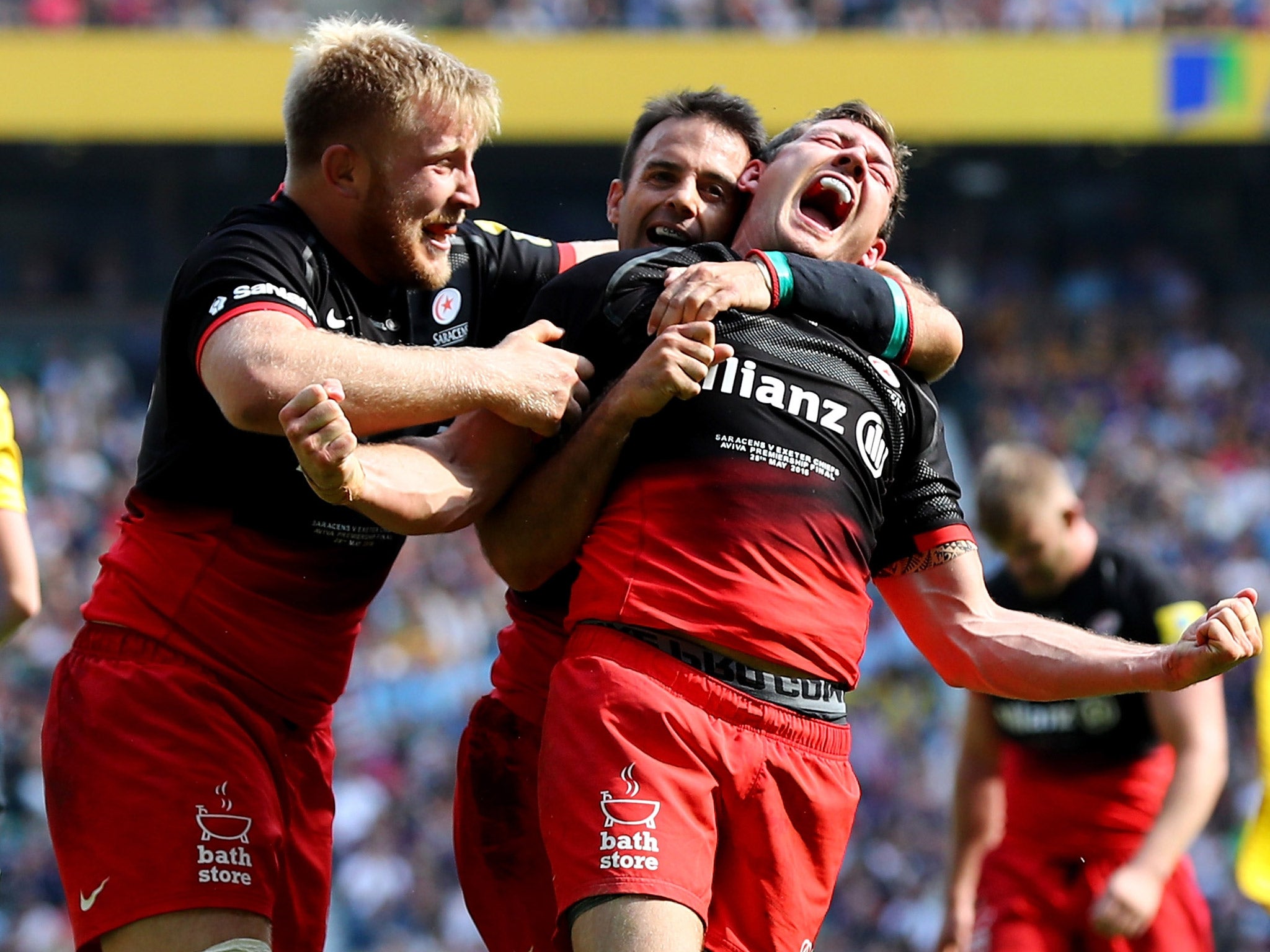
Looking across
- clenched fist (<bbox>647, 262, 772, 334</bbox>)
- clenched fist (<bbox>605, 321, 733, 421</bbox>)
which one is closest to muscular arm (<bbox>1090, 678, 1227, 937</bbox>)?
clenched fist (<bbox>647, 262, 772, 334</bbox>)

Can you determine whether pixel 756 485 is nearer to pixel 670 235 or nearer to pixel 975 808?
pixel 670 235

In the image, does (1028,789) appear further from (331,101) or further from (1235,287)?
(1235,287)

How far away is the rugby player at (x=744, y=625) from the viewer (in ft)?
10.3

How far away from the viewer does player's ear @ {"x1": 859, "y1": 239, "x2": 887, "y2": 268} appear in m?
4.04

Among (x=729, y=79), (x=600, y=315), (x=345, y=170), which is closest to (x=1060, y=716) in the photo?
(x=600, y=315)

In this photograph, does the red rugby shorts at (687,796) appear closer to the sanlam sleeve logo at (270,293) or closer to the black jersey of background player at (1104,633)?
the sanlam sleeve logo at (270,293)

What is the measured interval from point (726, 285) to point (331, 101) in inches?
42.3

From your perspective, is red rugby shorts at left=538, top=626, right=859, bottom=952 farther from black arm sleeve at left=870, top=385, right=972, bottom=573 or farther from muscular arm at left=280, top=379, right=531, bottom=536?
black arm sleeve at left=870, top=385, right=972, bottom=573

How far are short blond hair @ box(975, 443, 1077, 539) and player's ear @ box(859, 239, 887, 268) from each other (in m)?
1.82

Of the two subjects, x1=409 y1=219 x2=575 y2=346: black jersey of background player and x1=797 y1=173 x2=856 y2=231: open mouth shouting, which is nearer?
x1=797 y1=173 x2=856 y2=231: open mouth shouting

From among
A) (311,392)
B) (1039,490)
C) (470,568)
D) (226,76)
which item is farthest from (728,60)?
(311,392)

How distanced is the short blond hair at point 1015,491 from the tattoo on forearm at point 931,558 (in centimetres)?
210

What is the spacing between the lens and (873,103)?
19.0 metres

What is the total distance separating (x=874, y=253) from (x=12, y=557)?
2583 mm
